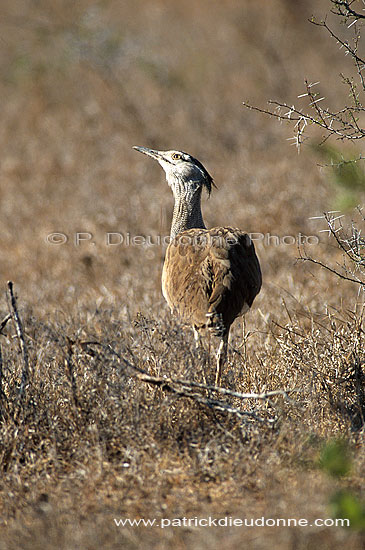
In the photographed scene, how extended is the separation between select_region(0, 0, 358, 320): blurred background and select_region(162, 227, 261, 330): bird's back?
1305 mm

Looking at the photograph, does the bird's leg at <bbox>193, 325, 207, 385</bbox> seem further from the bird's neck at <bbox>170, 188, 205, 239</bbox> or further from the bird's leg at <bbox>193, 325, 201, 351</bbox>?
the bird's neck at <bbox>170, 188, 205, 239</bbox>

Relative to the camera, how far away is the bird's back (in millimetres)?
3613

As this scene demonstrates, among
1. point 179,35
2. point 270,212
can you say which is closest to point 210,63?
point 179,35

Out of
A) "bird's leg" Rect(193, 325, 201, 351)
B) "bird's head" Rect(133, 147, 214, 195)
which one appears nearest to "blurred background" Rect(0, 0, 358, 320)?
"bird's head" Rect(133, 147, 214, 195)

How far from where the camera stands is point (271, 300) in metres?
4.97

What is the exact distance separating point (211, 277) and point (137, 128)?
7.67 m

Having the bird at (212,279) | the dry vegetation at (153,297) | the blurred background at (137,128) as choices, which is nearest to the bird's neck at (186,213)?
the bird at (212,279)

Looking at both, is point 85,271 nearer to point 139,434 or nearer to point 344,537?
point 139,434

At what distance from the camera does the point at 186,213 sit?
4430 millimetres

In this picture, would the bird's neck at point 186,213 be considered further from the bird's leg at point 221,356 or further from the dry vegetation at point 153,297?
the bird's leg at point 221,356

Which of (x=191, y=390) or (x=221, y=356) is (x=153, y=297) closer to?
(x=221, y=356)

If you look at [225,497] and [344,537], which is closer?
[344,537]

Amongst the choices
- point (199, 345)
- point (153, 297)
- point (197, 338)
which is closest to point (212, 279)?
point (197, 338)

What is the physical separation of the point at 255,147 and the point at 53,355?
7.15m
